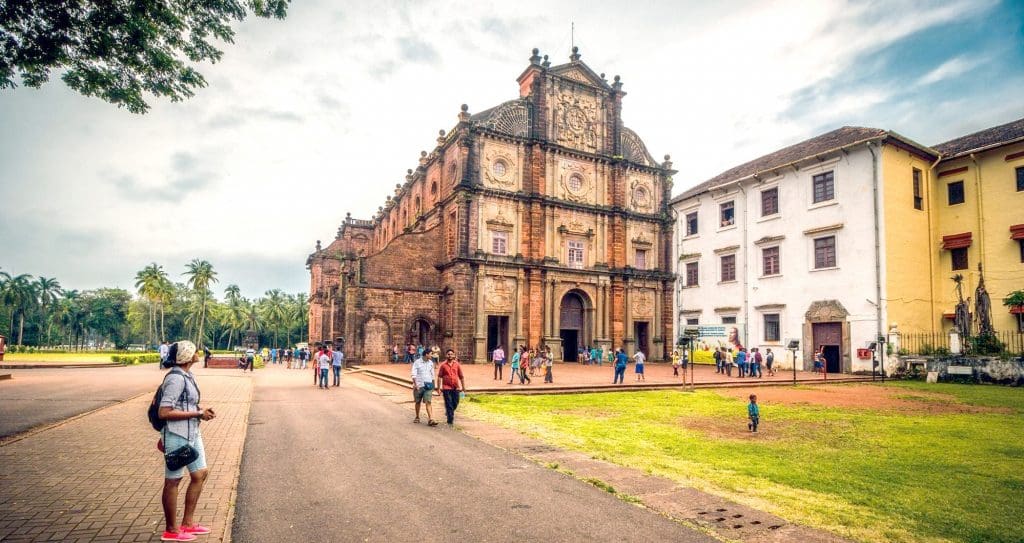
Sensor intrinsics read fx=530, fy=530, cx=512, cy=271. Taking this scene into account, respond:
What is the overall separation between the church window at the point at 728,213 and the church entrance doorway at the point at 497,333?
577 inches

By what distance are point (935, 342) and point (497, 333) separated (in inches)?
894

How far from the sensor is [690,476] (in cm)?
725

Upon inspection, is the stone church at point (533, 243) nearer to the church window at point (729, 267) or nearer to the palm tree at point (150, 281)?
the church window at point (729, 267)

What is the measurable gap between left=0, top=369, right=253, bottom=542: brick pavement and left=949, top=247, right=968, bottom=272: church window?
31.2 meters

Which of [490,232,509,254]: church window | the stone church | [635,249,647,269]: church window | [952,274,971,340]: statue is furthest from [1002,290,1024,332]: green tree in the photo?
[490,232,509,254]: church window

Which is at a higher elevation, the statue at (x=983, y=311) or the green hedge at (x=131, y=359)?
the statue at (x=983, y=311)

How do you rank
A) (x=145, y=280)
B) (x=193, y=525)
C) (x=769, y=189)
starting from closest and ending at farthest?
(x=193, y=525), (x=769, y=189), (x=145, y=280)

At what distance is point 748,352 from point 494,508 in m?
27.6

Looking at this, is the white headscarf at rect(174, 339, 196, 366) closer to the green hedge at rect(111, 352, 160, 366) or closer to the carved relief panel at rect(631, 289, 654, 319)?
the carved relief panel at rect(631, 289, 654, 319)

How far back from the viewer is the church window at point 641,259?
1471 inches

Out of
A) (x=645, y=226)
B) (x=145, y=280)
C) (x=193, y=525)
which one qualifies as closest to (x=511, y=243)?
(x=645, y=226)

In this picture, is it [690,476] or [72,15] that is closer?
[690,476]

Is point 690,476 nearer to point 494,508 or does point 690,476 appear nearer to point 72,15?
point 494,508

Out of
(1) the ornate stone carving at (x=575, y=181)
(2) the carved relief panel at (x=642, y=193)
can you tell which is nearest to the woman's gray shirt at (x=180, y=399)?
(1) the ornate stone carving at (x=575, y=181)
